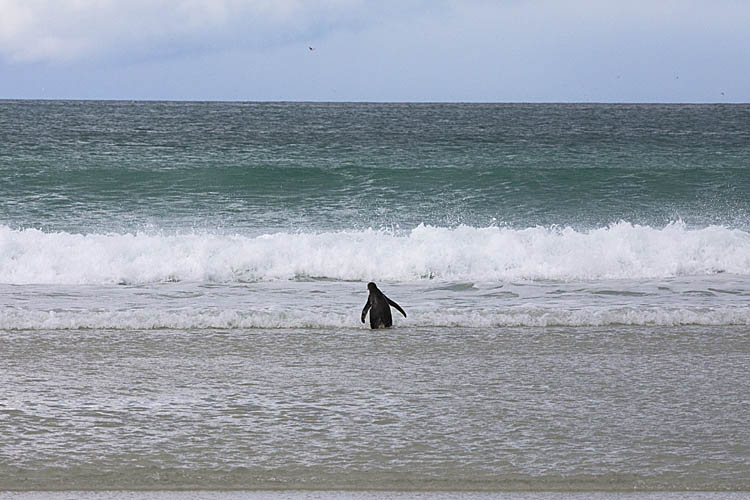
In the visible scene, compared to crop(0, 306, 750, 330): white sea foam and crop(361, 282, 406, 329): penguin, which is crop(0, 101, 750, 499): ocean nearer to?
crop(0, 306, 750, 330): white sea foam

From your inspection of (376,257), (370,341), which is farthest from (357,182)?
(370,341)

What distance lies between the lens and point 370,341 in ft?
30.2

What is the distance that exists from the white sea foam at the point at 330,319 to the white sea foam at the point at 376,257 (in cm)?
318

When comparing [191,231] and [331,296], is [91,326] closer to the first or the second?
[331,296]

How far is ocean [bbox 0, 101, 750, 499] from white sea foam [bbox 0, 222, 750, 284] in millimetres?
50

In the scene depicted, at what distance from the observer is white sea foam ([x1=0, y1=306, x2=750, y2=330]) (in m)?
10.0

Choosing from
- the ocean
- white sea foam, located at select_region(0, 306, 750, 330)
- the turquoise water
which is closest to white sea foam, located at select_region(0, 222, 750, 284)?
the ocean

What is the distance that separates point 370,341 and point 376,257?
549 cm

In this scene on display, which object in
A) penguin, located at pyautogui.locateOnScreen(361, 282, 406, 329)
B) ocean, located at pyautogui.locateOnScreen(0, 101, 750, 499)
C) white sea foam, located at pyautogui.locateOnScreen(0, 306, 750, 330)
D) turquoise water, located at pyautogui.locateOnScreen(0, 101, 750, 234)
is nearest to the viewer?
ocean, located at pyautogui.locateOnScreen(0, 101, 750, 499)

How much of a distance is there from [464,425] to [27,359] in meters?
4.21

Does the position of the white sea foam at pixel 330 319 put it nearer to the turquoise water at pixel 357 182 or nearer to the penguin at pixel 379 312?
the penguin at pixel 379 312

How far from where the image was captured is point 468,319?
10.2m

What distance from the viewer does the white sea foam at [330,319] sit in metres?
10.0

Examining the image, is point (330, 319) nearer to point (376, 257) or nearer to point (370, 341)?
point (370, 341)
